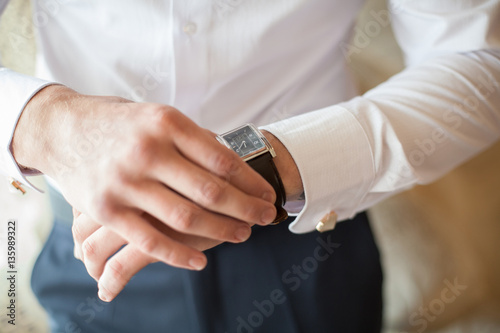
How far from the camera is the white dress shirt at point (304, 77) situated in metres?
0.54

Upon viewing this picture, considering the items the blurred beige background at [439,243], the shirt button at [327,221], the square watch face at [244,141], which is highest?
the square watch face at [244,141]

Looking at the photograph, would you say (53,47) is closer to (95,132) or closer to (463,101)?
(95,132)

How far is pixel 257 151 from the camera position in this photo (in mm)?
483

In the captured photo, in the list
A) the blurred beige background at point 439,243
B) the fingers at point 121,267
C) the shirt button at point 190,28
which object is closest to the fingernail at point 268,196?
the fingers at point 121,267

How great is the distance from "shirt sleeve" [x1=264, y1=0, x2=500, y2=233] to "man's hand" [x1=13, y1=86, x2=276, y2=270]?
0.13m

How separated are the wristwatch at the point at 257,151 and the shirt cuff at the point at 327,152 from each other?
0.12ft

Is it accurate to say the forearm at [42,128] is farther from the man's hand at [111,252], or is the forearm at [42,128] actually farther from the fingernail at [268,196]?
the fingernail at [268,196]

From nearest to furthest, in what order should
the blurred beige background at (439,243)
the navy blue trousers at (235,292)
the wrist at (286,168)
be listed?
the wrist at (286,168), the navy blue trousers at (235,292), the blurred beige background at (439,243)

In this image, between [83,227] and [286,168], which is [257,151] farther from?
[83,227]

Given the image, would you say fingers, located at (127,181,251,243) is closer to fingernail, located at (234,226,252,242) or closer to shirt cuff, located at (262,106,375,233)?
fingernail, located at (234,226,252,242)

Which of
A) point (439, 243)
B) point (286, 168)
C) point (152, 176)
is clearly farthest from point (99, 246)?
point (439, 243)

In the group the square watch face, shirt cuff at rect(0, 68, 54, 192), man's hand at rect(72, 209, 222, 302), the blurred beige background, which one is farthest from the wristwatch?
the blurred beige background

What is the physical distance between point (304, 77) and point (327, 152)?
0.23 meters

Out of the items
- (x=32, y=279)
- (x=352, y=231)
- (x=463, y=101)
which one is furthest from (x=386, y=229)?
(x=32, y=279)
